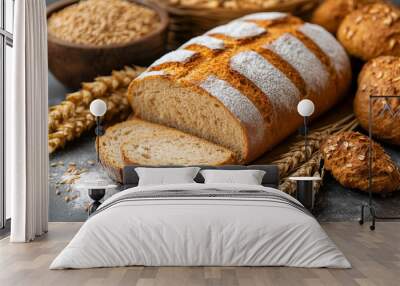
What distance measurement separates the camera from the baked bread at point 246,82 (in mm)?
4414

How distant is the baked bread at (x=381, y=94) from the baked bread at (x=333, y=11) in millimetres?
607

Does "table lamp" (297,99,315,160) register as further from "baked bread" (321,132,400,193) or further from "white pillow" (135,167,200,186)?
"white pillow" (135,167,200,186)

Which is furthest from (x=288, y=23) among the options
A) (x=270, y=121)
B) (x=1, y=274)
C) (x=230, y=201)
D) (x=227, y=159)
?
(x=1, y=274)

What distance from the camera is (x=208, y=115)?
14.7ft

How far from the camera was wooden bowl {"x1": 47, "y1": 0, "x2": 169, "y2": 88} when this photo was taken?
4.68m

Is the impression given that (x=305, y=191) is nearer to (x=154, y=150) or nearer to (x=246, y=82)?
(x=246, y=82)

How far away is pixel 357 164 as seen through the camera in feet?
14.6

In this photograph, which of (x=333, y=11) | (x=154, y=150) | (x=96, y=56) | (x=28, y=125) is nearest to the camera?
(x=28, y=125)

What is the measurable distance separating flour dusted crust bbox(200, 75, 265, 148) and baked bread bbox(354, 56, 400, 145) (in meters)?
0.95

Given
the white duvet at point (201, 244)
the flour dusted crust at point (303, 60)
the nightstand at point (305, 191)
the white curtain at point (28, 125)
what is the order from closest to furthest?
1. the white duvet at point (201, 244)
2. the white curtain at point (28, 125)
3. the nightstand at point (305, 191)
4. the flour dusted crust at point (303, 60)

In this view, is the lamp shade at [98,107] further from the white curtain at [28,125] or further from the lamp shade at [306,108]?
the lamp shade at [306,108]

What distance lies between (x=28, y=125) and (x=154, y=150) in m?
1.02

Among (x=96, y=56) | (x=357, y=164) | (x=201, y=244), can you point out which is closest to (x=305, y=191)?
(x=357, y=164)

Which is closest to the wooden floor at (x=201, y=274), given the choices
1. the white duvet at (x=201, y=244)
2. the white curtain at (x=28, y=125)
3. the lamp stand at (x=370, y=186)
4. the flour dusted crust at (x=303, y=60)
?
the white duvet at (x=201, y=244)
